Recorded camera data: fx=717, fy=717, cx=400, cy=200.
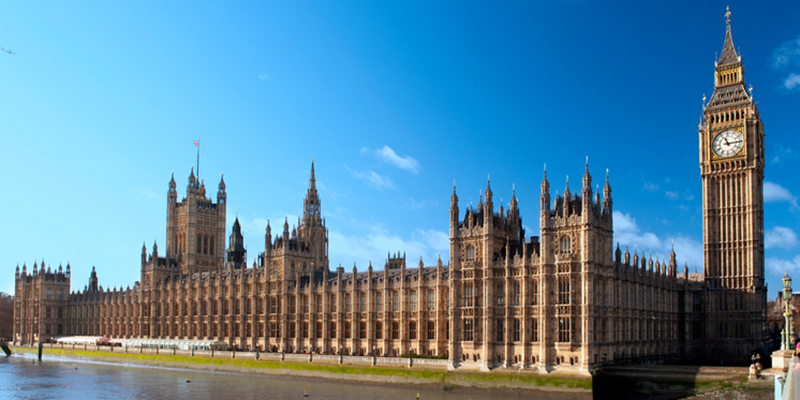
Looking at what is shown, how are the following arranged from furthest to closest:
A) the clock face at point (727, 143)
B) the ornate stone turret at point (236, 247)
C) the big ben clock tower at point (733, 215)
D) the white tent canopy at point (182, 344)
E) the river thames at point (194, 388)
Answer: the ornate stone turret at point (236, 247), the white tent canopy at point (182, 344), the clock face at point (727, 143), the big ben clock tower at point (733, 215), the river thames at point (194, 388)

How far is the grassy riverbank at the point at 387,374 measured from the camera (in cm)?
7462

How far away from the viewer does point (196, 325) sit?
452ft

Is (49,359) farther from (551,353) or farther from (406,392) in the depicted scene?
(551,353)

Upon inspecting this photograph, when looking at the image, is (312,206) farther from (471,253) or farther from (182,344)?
(471,253)

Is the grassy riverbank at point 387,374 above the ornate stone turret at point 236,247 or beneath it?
beneath

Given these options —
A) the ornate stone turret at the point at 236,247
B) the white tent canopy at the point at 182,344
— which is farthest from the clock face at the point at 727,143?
the ornate stone turret at the point at 236,247

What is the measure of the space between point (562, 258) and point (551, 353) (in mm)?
10299

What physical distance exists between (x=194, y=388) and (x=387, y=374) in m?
24.1

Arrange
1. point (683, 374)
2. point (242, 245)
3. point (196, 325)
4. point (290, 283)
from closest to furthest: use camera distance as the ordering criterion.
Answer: point (683, 374) → point (290, 283) → point (196, 325) → point (242, 245)

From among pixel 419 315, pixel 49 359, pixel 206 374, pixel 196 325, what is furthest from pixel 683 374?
pixel 49 359

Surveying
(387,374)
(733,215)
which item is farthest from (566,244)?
(733,215)

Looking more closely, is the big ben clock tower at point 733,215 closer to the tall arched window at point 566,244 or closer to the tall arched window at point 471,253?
the tall arched window at point 566,244

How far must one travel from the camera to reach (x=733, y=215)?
335 feet

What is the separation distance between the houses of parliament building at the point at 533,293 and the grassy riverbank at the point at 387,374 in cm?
210
